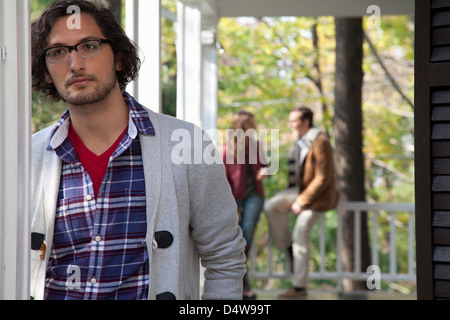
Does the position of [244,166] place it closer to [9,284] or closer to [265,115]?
[9,284]

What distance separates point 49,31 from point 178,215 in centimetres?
68

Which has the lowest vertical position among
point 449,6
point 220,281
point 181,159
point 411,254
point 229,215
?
point 411,254

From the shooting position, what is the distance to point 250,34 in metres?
12.9

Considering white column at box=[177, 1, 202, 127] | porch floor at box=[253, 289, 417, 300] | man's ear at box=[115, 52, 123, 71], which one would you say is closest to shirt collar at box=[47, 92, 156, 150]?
man's ear at box=[115, 52, 123, 71]

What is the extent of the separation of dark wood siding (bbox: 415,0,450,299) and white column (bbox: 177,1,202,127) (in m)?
3.02

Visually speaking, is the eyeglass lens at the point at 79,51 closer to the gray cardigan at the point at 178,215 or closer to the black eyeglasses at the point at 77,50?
the black eyeglasses at the point at 77,50

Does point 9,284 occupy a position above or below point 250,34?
below

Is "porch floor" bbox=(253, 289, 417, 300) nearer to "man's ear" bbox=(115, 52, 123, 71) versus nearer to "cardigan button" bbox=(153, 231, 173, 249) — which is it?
"man's ear" bbox=(115, 52, 123, 71)

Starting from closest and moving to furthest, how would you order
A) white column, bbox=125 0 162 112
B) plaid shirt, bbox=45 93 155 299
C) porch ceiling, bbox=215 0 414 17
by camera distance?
plaid shirt, bbox=45 93 155 299
white column, bbox=125 0 162 112
porch ceiling, bbox=215 0 414 17

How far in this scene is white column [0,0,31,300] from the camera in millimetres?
1701

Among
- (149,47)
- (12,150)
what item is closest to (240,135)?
(149,47)

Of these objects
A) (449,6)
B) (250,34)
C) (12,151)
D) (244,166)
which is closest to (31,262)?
(12,151)

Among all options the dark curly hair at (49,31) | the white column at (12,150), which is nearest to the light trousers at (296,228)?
the dark curly hair at (49,31)

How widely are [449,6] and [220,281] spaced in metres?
1.14
